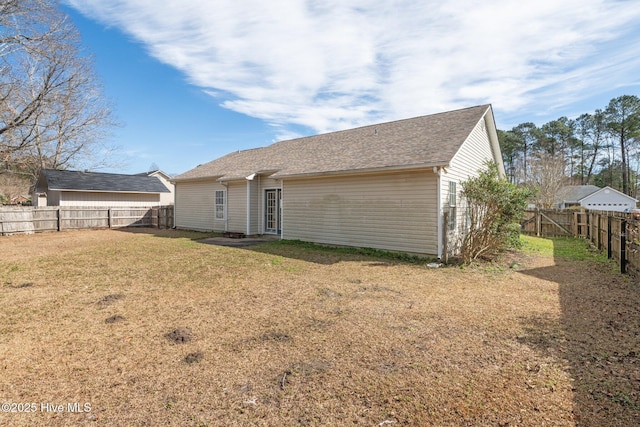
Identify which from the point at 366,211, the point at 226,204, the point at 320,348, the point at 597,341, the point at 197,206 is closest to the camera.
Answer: the point at 320,348

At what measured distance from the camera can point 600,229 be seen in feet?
34.6

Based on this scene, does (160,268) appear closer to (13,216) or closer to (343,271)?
(343,271)

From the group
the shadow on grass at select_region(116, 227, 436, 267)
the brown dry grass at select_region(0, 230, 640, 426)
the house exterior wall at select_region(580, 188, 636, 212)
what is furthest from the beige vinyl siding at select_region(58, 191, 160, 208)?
the house exterior wall at select_region(580, 188, 636, 212)

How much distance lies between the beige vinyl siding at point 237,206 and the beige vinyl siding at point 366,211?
2.65 meters

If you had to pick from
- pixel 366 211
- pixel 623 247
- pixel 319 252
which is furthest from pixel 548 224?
pixel 319 252

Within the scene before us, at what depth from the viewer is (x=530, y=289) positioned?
20.6 feet

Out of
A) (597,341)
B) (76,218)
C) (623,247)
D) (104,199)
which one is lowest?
(597,341)

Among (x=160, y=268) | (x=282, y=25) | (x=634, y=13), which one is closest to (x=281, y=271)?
(x=160, y=268)

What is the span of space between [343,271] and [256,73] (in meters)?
9.70

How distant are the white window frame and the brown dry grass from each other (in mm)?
8315

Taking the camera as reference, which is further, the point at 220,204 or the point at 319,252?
the point at 220,204

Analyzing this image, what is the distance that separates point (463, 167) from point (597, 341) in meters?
7.49

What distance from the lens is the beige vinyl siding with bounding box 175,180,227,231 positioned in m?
16.1

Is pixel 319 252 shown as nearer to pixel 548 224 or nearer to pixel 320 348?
pixel 320 348
